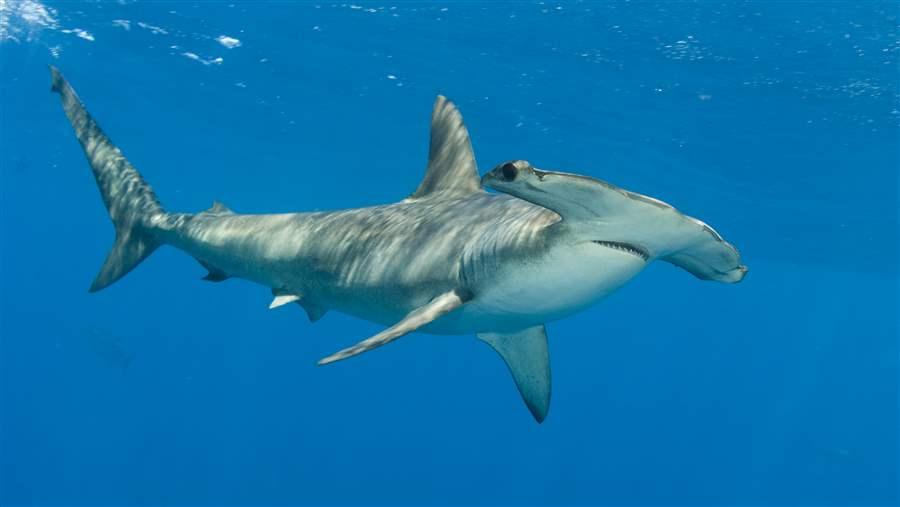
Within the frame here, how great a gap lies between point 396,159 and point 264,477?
53.4ft

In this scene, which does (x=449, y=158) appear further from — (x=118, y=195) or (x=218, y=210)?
(x=118, y=195)

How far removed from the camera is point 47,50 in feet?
70.5

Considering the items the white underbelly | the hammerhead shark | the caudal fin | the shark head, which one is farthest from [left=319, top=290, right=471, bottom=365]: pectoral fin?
the caudal fin

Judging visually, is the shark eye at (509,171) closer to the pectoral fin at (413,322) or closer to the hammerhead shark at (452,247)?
the hammerhead shark at (452,247)

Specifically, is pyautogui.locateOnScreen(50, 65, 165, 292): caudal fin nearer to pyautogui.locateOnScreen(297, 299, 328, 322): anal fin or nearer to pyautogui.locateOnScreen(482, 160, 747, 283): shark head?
pyautogui.locateOnScreen(297, 299, 328, 322): anal fin

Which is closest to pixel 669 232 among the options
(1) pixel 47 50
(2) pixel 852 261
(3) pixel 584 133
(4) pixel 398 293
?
(4) pixel 398 293

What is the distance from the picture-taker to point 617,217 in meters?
3.15

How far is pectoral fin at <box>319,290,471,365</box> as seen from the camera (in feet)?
12.5

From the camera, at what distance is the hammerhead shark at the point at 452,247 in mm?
3238

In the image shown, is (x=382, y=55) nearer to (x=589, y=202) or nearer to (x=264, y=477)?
(x=589, y=202)

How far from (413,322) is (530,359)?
1917mm

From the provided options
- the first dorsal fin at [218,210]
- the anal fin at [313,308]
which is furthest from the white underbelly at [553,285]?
the first dorsal fin at [218,210]

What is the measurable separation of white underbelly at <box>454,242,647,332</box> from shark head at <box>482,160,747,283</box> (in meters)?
0.12

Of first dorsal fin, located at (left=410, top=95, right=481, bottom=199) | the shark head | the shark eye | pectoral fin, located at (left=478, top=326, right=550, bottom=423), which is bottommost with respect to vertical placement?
pectoral fin, located at (left=478, top=326, right=550, bottom=423)
